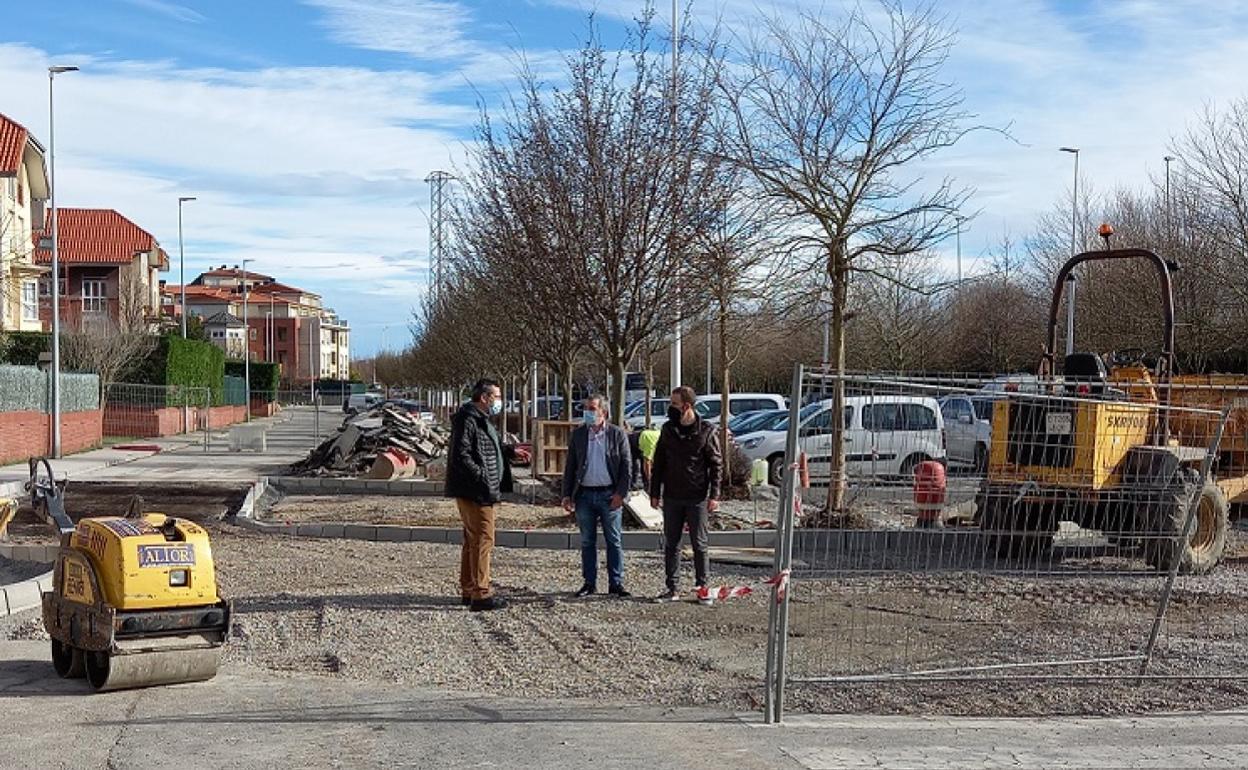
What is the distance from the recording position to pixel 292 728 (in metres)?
7.34

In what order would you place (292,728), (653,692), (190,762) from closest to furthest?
(190,762), (292,728), (653,692)

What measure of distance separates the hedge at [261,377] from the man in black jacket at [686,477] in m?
69.6

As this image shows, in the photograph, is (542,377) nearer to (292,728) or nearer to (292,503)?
(292,503)

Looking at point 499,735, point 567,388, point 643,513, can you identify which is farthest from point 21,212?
point 499,735

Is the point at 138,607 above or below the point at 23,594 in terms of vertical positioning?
above

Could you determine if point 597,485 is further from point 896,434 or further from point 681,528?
point 896,434

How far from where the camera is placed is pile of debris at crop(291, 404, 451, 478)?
26.0m

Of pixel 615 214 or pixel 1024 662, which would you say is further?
pixel 615 214

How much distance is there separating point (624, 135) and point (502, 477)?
21.1 ft

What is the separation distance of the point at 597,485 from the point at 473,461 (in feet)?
4.27

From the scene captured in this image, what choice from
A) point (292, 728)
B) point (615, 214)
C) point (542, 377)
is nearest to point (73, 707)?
point (292, 728)

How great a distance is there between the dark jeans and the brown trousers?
155 centimetres

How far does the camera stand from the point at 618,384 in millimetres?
17141

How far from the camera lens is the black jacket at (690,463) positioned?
37.9 feet
